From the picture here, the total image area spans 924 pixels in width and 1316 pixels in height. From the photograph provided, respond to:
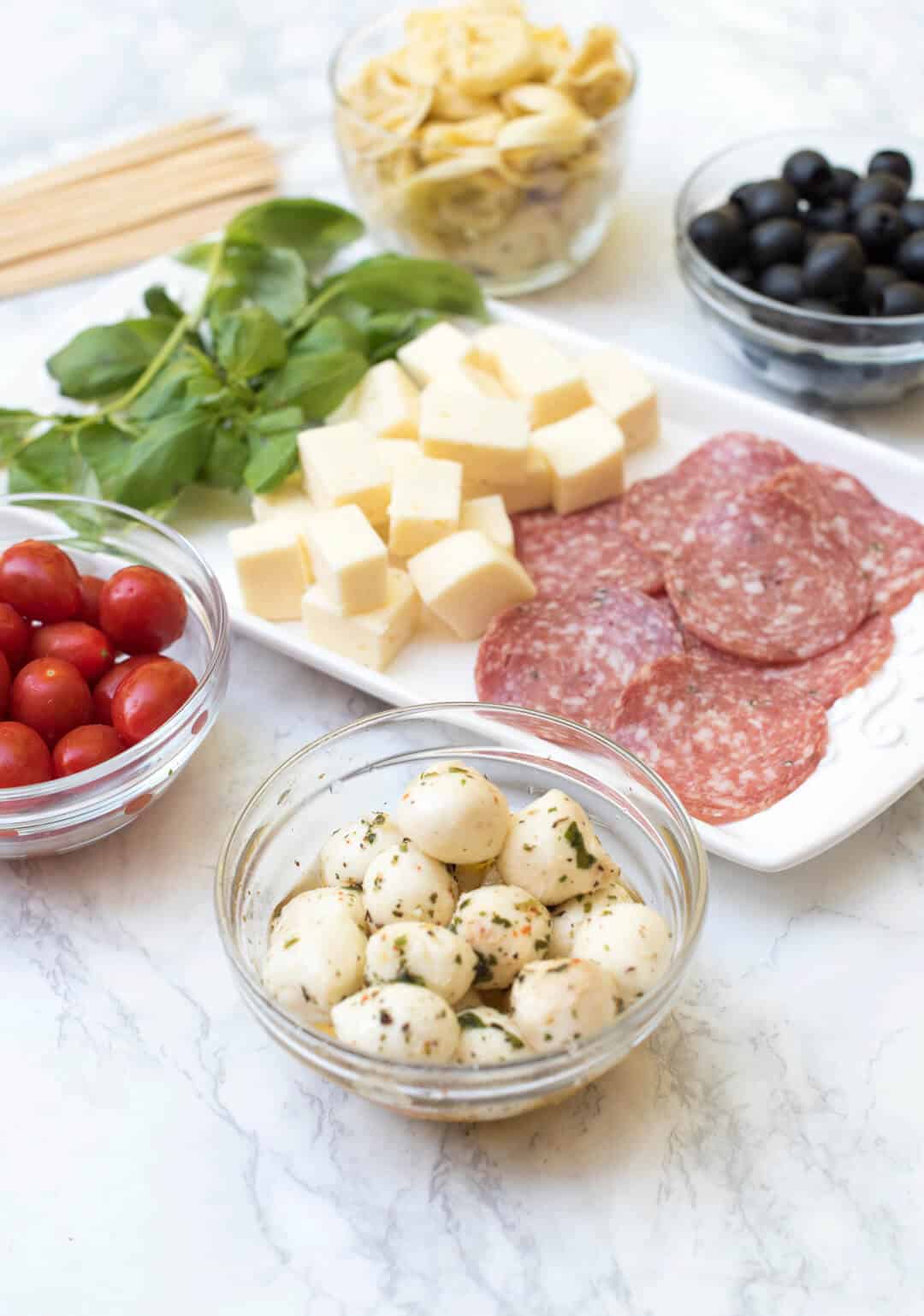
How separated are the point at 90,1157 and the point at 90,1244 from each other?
0.08 metres

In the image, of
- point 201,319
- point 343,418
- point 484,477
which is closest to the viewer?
point 484,477

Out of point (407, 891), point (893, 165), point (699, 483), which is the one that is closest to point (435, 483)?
point (699, 483)

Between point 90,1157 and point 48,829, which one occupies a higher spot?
point 48,829

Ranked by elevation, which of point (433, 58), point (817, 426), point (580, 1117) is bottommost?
point (580, 1117)

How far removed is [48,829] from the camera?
49.5 inches

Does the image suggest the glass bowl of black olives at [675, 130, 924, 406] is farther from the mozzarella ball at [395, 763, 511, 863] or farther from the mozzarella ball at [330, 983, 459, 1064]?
the mozzarella ball at [330, 983, 459, 1064]

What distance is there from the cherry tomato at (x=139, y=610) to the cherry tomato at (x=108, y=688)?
0.03 m

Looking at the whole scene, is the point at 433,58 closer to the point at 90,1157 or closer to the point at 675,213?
the point at 675,213

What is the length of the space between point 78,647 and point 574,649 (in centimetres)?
54

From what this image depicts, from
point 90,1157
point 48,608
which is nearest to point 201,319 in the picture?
point 48,608

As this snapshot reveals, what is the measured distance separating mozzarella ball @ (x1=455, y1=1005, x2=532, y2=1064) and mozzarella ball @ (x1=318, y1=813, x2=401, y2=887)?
0.59ft

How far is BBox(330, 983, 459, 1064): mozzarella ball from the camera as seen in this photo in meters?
0.98

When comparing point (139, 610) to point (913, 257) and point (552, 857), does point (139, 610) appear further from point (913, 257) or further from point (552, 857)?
point (913, 257)

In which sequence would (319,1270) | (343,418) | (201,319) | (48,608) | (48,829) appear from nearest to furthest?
(319,1270), (48,829), (48,608), (343,418), (201,319)
